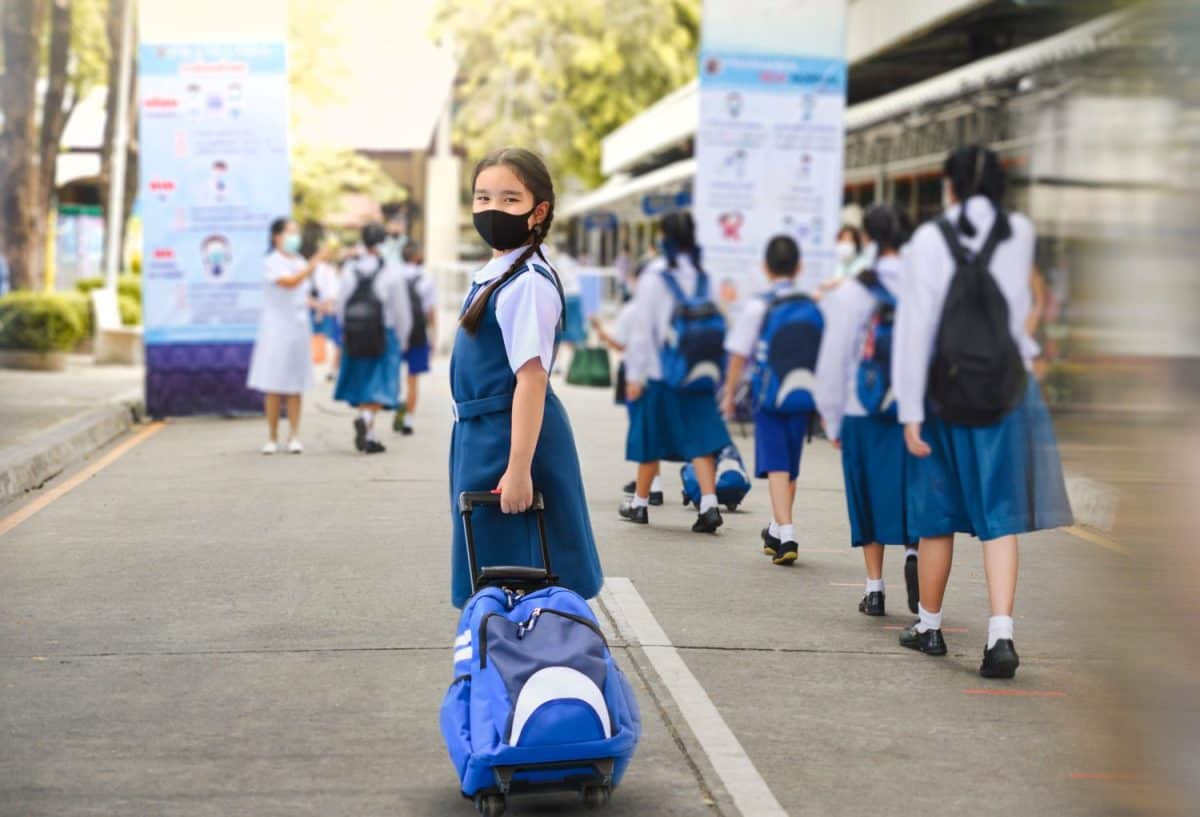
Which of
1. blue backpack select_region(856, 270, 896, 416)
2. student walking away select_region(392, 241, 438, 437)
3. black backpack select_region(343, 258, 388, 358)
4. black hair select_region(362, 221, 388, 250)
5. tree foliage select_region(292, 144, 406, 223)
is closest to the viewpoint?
blue backpack select_region(856, 270, 896, 416)

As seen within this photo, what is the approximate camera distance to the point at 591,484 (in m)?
11.7

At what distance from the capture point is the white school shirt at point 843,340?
746cm

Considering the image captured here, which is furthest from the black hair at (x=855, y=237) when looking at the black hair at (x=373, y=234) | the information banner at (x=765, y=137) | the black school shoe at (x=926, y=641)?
the black school shoe at (x=926, y=641)

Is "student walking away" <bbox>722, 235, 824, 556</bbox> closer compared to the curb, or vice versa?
"student walking away" <bbox>722, 235, 824, 556</bbox>

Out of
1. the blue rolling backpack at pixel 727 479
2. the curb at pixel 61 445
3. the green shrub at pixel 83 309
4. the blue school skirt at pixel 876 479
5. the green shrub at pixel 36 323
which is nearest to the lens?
the blue school skirt at pixel 876 479

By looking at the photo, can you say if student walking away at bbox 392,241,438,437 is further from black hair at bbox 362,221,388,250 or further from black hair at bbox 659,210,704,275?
black hair at bbox 659,210,704,275

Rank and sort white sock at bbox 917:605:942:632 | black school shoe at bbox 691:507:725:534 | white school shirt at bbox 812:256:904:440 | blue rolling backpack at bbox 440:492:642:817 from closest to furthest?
blue rolling backpack at bbox 440:492:642:817
white sock at bbox 917:605:942:632
white school shirt at bbox 812:256:904:440
black school shoe at bbox 691:507:725:534

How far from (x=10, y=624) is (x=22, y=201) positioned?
18185 mm

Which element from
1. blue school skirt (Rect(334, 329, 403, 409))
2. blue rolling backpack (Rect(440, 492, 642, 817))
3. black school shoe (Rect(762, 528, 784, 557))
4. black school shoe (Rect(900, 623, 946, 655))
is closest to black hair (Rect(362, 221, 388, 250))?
blue school skirt (Rect(334, 329, 403, 409))

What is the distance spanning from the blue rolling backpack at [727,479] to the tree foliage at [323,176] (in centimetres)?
3213

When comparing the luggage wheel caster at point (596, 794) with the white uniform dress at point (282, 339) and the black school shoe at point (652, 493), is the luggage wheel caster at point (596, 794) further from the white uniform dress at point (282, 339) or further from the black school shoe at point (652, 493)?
the white uniform dress at point (282, 339)

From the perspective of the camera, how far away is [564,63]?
42.0 metres

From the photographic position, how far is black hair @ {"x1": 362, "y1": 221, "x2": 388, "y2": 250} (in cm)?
1366

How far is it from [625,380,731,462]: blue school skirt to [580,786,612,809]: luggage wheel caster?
5.20 m
